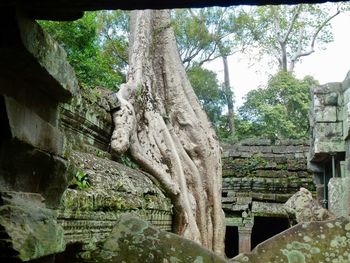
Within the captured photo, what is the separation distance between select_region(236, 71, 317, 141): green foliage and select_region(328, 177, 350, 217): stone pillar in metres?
11.4

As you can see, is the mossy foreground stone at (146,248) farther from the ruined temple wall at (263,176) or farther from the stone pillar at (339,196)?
the ruined temple wall at (263,176)

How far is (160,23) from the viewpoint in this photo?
7.12 meters

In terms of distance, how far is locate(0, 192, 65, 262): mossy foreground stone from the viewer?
156cm

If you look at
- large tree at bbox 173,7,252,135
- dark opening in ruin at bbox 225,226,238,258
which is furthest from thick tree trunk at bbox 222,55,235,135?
dark opening in ruin at bbox 225,226,238,258

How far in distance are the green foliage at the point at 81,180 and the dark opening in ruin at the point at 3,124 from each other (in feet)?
4.35

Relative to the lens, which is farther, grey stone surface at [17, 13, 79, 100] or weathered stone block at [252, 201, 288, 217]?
weathered stone block at [252, 201, 288, 217]

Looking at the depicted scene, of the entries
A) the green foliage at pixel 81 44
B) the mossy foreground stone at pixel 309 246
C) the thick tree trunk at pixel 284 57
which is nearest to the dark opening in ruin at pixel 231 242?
the green foliage at pixel 81 44

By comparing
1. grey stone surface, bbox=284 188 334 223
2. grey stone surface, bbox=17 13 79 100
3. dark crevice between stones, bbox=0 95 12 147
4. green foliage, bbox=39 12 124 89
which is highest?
green foliage, bbox=39 12 124 89

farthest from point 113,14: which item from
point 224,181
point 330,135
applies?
point 330,135

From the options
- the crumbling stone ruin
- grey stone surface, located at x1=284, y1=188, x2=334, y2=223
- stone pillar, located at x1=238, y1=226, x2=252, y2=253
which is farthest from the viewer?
stone pillar, located at x1=238, y1=226, x2=252, y2=253

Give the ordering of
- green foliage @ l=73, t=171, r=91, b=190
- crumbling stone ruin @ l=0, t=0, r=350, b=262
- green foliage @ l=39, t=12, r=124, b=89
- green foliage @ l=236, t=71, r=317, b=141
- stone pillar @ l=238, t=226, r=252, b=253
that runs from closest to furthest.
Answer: crumbling stone ruin @ l=0, t=0, r=350, b=262 → green foliage @ l=73, t=171, r=91, b=190 → stone pillar @ l=238, t=226, r=252, b=253 → green foliage @ l=39, t=12, r=124, b=89 → green foliage @ l=236, t=71, r=317, b=141

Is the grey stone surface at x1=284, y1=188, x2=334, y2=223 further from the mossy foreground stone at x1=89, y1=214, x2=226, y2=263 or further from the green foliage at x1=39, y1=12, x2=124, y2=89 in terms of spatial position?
the green foliage at x1=39, y1=12, x2=124, y2=89

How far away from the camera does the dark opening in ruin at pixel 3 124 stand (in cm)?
165

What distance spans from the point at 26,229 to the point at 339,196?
5.48 meters
